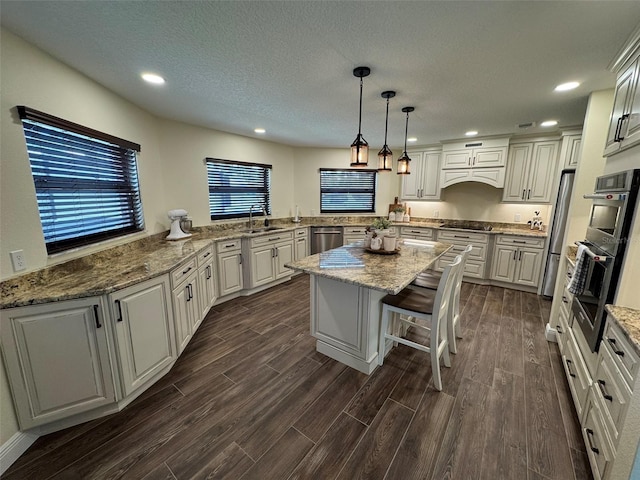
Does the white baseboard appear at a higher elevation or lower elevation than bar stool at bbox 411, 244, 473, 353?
lower

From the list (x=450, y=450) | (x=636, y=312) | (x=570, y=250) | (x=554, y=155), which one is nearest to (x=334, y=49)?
(x=636, y=312)

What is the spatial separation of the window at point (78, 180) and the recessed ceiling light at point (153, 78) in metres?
0.62

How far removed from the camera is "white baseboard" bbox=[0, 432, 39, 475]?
4.66 feet

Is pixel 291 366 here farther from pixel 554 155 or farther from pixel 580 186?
pixel 554 155

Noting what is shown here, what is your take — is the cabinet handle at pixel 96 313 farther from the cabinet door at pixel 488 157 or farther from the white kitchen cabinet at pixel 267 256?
the cabinet door at pixel 488 157

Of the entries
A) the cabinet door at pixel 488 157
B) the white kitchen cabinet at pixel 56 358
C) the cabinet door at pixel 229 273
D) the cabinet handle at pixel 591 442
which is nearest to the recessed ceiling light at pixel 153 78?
the white kitchen cabinet at pixel 56 358

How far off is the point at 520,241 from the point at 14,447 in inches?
218

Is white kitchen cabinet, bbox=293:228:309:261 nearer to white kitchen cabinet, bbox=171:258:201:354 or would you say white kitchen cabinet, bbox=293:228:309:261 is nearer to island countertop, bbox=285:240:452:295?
island countertop, bbox=285:240:452:295

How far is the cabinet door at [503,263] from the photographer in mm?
4035

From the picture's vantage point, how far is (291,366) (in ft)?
7.49

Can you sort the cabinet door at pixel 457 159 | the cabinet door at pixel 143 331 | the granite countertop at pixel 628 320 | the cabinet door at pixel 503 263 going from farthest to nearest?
1. the cabinet door at pixel 457 159
2. the cabinet door at pixel 503 263
3. the cabinet door at pixel 143 331
4. the granite countertop at pixel 628 320

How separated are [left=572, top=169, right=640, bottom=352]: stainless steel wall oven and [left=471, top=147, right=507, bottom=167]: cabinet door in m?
2.52

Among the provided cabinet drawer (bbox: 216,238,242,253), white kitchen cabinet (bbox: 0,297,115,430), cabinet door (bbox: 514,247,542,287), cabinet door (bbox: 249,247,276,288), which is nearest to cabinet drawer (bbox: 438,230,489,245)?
cabinet door (bbox: 514,247,542,287)

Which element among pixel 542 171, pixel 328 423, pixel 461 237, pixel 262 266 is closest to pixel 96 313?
pixel 328 423
